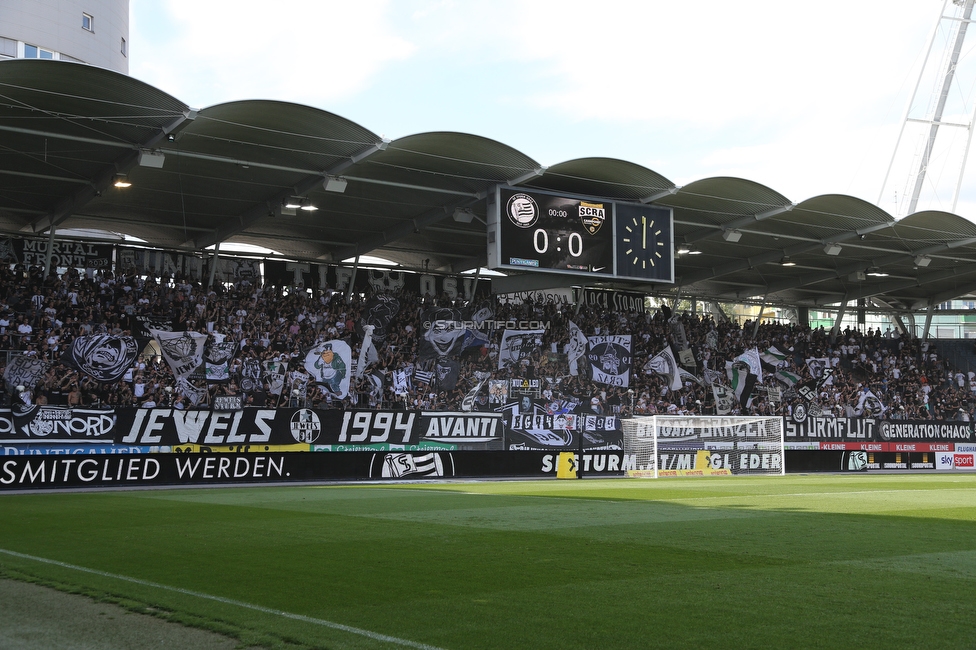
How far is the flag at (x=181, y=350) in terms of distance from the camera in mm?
30969

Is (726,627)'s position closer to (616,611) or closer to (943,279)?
(616,611)

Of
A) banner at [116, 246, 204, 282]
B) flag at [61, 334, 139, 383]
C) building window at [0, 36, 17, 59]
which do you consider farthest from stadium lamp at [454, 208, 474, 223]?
building window at [0, 36, 17, 59]

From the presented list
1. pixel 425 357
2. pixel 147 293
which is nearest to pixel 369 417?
pixel 425 357

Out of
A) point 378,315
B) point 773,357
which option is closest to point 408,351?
point 378,315

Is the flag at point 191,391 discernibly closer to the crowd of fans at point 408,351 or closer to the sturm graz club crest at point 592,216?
the crowd of fans at point 408,351

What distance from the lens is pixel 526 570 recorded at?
9000 mm

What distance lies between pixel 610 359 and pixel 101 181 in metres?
20.5

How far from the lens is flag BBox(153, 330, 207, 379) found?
3097cm

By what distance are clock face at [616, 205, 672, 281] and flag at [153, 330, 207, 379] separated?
47.4ft

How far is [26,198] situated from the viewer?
106ft

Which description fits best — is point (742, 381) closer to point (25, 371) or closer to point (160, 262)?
point (160, 262)

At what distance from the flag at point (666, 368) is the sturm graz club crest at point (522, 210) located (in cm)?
1302

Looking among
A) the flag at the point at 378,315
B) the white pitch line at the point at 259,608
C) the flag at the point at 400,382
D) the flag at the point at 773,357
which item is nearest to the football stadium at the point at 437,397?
the white pitch line at the point at 259,608

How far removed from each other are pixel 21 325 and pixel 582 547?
77.3 ft
